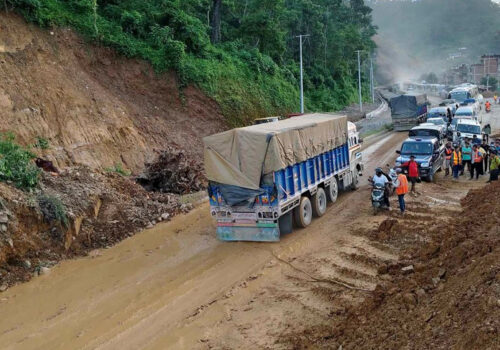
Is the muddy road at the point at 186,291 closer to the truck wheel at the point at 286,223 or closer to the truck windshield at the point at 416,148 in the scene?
the truck wheel at the point at 286,223

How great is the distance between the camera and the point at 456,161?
20281mm

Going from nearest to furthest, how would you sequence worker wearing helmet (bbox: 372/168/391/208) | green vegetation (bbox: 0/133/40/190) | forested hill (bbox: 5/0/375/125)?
green vegetation (bbox: 0/133/40/190), worker wearing helmet (bbox: 372/168/391/208), forested hill (bbox: 5/0/375/125)

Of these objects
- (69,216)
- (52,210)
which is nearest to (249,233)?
(69,216)

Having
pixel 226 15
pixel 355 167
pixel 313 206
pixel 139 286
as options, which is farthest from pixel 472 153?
pixel 226 15

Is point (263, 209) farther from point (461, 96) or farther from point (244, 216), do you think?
point (461, 96)

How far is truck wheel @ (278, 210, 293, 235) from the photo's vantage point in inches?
557

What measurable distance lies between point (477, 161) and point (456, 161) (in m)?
0.80

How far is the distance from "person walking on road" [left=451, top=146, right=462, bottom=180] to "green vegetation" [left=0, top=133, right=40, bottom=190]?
1609 cm

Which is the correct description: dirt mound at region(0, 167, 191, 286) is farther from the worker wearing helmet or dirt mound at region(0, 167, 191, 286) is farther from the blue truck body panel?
the worker wearing helmet

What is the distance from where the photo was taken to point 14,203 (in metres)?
13.0

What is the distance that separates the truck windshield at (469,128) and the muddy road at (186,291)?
15.3 metres

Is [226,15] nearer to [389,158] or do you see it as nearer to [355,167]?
[389,158]

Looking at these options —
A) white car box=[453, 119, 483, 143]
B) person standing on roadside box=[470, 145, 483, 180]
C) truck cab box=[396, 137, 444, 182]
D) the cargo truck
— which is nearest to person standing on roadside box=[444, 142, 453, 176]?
truck cab box=[396, 137, 444, 182]

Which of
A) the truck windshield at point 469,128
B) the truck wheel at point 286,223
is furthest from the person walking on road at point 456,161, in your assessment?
the truck wheel at point 286,223
